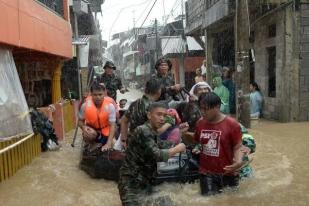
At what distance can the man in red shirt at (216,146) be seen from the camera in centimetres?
492

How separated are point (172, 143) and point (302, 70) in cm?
Answer: 813

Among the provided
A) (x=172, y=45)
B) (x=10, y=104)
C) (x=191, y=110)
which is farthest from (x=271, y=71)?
(x=172, y=45)

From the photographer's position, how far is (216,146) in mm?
5023

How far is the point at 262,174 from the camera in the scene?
7.30 m

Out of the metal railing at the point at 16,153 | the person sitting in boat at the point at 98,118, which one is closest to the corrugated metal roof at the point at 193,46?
the metal railing at the point at 16,153

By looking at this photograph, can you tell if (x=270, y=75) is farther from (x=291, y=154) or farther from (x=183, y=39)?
(x=183, y=39)

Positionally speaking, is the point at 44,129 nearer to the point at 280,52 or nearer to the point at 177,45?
the point at 280,52

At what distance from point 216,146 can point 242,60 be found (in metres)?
6.90

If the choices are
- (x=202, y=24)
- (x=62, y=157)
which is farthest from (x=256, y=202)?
(x=202, y=24)

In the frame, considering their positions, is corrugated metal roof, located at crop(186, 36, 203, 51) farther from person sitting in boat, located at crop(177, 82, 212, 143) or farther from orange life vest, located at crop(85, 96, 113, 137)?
person sitting in boat, located at crop(177, 82, 212, 143)

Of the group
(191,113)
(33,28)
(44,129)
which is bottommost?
(44,129)

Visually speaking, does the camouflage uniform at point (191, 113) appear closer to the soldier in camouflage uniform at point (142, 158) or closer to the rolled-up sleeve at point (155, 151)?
the soldier in camouflage uniform at point (142, 158)

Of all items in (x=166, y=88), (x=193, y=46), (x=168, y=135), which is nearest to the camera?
(x=168, y=135)

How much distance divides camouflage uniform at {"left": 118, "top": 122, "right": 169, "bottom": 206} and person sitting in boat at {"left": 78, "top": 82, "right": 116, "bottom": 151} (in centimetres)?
285
